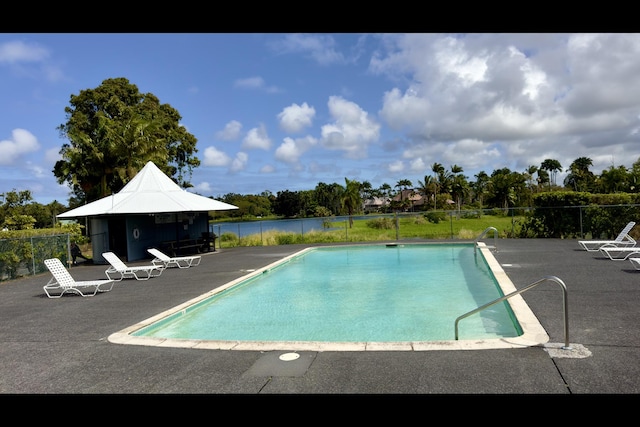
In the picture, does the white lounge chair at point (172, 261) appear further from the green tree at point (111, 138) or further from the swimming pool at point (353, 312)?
the green tree at point (111, 138)

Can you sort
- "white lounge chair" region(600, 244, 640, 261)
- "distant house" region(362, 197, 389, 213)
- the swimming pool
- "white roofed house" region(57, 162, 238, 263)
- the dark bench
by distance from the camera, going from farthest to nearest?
"distant house" region(362, 197, 389, 213) < the dark bench < "white roofed house" region(57, 162, 238, 263) < "white lounge chair" region(600, 244, 640, 261) < the swimming pool

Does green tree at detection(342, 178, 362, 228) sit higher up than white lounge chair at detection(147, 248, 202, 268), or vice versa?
green tree at detection(342, 178, 362, 228)

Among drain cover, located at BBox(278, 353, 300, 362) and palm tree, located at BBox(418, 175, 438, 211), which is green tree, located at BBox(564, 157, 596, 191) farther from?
drain cover, located at BBox(278, 353, 300, 362)

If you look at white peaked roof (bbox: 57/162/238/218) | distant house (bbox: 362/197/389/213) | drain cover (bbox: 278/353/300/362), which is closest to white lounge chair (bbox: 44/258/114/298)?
white peaked roof (bbox: 57/162/238/218)

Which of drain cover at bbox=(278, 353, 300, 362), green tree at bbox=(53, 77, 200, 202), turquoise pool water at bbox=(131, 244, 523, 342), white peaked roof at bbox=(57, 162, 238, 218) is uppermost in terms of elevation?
green tree at bbox=(53, 77, 200, 202)

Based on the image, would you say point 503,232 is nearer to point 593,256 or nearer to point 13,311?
point 593,256

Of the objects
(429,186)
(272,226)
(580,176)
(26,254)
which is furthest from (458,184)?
(26,254)

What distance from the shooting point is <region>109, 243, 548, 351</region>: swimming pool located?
18.7 ft

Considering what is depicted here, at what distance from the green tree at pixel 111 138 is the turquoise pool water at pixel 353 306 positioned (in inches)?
547

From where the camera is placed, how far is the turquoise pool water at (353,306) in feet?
23.6

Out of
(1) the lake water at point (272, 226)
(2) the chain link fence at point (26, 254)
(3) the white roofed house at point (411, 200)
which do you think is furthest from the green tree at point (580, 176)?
(2) the chain link fence at point (26, 254)

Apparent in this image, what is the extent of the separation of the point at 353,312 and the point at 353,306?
0.53 meters
